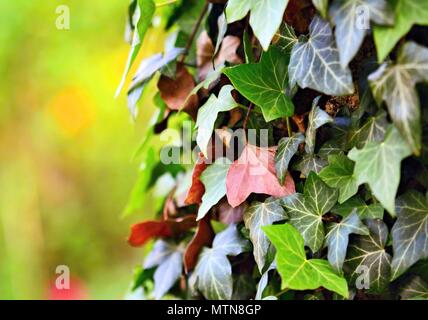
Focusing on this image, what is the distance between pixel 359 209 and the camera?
0.60 metres

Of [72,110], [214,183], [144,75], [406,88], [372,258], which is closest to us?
[406,88]

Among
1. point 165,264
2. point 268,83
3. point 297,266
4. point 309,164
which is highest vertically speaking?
point 268,83

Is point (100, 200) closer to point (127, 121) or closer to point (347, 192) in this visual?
point (127, 121)

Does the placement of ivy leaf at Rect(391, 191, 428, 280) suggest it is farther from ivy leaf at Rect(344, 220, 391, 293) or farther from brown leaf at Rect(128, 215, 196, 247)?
brown leaf at Rect(128, 215, 196, 247)

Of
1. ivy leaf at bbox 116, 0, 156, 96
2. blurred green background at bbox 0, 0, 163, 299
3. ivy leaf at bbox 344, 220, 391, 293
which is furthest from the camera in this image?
blurred green background at bbox 0, 0, 163, 299

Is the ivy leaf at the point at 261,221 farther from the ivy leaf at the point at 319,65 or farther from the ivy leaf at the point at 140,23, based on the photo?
the ivy leaf at the point at 140,23

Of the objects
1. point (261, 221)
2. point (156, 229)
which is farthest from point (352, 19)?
point (156, 229)

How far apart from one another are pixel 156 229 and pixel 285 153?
35cm

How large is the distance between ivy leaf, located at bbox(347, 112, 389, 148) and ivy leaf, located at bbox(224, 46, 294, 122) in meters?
0.08

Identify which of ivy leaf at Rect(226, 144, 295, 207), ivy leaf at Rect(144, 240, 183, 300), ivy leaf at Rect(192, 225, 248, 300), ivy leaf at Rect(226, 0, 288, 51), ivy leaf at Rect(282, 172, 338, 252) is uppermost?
ivy leaf at Rect(226, 0, 288, 51)

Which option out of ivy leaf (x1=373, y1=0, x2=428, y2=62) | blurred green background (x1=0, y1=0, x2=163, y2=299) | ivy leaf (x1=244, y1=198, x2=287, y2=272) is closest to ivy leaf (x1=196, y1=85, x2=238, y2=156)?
ivy leaf (x1=244, y1=198, x2=287, y2=272)

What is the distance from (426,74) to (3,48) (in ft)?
6.12

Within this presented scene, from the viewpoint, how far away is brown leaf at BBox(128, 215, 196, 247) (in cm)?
90

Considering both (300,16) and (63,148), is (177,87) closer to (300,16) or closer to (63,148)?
(300,16)
